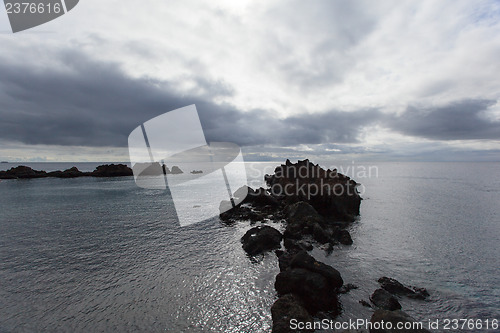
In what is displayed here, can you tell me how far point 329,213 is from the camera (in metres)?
34.9

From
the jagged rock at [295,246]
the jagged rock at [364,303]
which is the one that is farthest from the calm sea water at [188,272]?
the jagged rock at [295,246]

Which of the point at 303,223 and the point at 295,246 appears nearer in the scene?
the point at 295,246

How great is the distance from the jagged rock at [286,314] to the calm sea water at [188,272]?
0.95 m

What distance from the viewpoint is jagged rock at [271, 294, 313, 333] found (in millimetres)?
10677

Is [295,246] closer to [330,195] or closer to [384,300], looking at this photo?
[384,300]

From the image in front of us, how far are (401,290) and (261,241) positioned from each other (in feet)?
37.3

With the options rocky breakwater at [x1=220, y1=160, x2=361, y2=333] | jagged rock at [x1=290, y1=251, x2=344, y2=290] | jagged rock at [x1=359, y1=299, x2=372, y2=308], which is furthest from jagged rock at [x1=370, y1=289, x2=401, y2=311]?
jagged rock at [x1=290, y1=251, x2=344, y2=290]

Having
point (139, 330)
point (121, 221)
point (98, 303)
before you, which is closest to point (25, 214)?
point (121, 221)

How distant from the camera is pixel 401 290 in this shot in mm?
14406

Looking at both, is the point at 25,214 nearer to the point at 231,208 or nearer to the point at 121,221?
the point at 121,221

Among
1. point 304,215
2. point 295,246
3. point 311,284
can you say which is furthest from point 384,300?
point 304,215

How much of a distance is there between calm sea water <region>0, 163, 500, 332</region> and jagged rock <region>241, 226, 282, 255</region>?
3.64 ft

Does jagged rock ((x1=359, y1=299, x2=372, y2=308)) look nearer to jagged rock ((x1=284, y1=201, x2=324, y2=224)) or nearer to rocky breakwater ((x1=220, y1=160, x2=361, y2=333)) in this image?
rocky breakwater ((x1=220, y1=160, x2=361, y2=333))

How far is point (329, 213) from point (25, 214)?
4997cm
